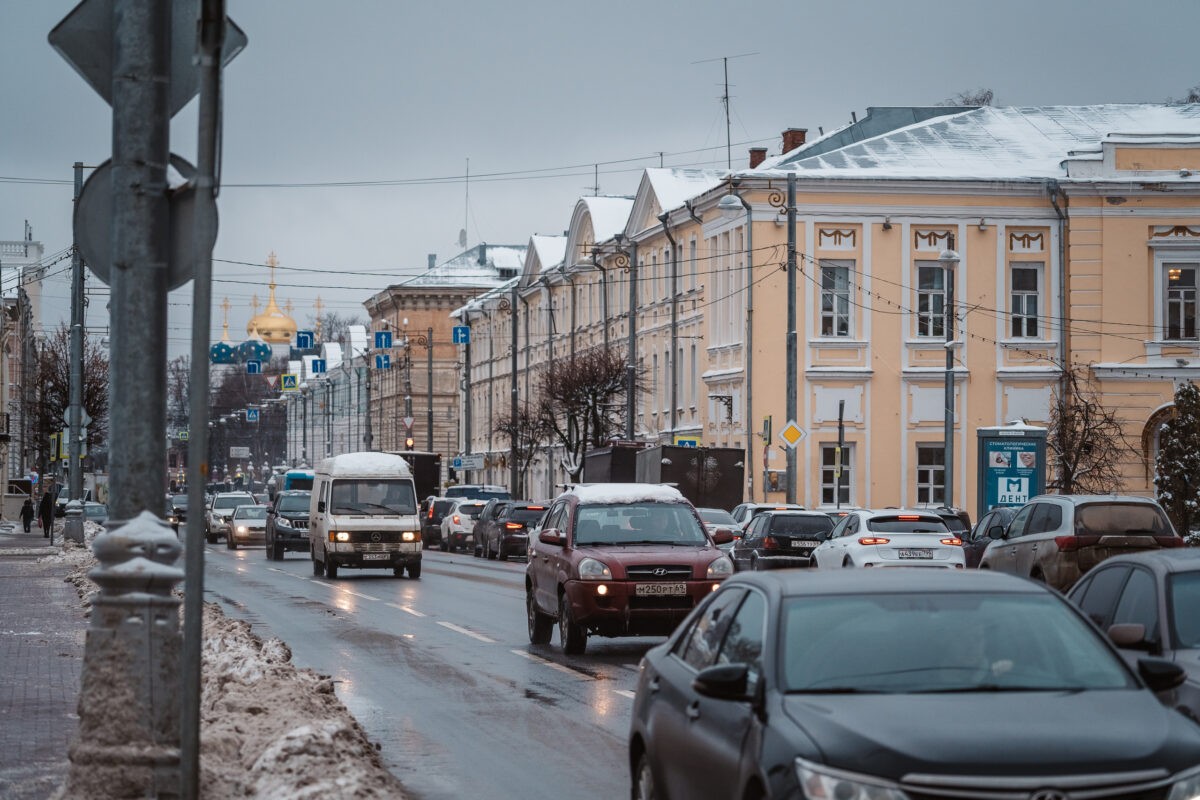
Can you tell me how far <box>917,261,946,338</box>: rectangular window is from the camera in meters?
57.9

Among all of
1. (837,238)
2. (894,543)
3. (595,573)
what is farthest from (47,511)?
(595,573)

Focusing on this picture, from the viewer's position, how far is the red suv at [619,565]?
1908 cm

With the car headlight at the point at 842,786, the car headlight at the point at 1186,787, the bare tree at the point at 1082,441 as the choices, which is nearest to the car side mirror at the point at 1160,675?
the car headlight at the point at 1186,787

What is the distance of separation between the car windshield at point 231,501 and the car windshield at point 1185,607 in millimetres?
61618

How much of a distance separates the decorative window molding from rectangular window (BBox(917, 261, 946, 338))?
7.40 feet

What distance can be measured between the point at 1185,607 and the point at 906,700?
3.83 metres

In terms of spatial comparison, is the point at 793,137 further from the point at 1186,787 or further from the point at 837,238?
the point at 1186,787

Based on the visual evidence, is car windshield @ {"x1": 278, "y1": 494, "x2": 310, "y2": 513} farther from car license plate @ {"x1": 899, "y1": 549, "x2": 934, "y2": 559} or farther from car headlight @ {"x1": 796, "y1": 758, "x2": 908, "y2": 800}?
car headlight @ {"x1": 796, "y1": 758, "x2": 908, "y2": 800}

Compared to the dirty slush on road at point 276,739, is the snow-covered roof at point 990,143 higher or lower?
higher

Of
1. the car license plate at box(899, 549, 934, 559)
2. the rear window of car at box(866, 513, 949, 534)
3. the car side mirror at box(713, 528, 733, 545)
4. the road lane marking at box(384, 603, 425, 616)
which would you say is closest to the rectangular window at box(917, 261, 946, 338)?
the car side mirror at box(713, 528, 733, 545)

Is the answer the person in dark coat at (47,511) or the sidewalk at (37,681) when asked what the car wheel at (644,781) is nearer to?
the sidewalk at (37,681)

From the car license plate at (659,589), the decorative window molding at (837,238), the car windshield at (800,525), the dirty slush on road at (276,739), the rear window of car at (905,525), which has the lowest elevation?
the dirty slush on road at (276,739)

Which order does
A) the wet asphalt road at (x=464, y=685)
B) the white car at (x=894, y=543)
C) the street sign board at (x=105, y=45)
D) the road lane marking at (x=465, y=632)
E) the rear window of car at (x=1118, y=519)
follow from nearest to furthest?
the street sign board at (x=105, y=45) → the wet asphalt road at (x=464, y=685) → the road lane marking at (x=465, y=632) → the rear window of car at (x=1118, y=519) → the white car at (x=894, y=543)

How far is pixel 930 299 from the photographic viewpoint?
5809 cm
